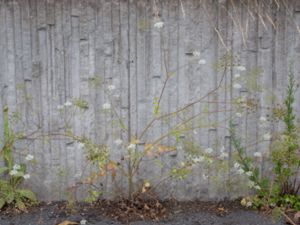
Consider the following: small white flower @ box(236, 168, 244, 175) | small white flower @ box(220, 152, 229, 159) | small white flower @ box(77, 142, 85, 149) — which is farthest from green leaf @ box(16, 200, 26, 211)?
small white flower @ box(236, 168, 244, 175)

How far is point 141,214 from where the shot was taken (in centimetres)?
433

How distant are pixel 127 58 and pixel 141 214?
1.17m

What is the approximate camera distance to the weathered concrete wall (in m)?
4.36

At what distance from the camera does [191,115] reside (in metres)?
4.49

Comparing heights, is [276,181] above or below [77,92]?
below

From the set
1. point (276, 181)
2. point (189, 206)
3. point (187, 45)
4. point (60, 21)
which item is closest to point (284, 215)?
point (276, 181)

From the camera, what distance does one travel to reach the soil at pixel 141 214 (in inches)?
167

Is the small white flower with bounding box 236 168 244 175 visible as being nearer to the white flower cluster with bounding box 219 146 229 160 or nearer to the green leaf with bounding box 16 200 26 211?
the white flower cluster with bounding box 219 146 229 160

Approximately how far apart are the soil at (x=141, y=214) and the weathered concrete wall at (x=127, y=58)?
0.89 feet

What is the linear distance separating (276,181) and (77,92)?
5.44ft

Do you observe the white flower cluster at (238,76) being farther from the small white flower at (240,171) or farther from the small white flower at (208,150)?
the small white flower at (240,171)

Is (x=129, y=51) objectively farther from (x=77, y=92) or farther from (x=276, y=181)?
(x=276, y=181)

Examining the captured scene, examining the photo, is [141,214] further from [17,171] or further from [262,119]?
[262,119]

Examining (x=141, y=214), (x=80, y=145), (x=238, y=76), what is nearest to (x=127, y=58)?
(x=80, y=145)
